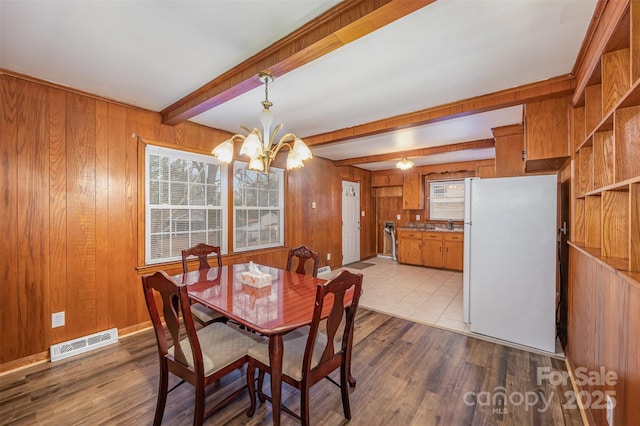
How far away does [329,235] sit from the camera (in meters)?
5.68

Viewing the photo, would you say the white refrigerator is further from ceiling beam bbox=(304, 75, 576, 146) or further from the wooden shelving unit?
ceiling beam bbox=(304, 75, 576, 146)

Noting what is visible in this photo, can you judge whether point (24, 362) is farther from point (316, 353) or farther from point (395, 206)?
point (395, 206)

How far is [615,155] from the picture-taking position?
128cm

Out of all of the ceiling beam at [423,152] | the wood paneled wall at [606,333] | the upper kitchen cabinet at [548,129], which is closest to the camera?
the wood paneled wall at [606,333]

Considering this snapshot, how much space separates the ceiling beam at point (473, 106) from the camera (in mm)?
2193

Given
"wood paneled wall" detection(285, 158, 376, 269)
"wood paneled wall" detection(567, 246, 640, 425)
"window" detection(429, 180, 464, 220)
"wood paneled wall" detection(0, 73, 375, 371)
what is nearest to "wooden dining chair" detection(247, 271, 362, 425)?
"wood paneled wall" detection(567, 246, 640, 425)

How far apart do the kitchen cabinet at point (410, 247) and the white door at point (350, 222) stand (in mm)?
1048

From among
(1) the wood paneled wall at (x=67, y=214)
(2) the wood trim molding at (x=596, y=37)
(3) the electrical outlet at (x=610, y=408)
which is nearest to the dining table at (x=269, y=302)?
(1) the wood paneled wall at (x=67, y=214)

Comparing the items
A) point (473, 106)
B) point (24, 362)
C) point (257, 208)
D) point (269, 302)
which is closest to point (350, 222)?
point (257, 208)

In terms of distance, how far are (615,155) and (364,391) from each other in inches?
81.5

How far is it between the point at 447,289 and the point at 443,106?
3.04m

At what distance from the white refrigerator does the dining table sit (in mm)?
1763

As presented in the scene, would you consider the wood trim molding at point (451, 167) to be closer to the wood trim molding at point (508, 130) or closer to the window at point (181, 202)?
the wood trim molding at point (508, 130)

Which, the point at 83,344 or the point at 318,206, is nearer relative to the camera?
the point at 83,344
